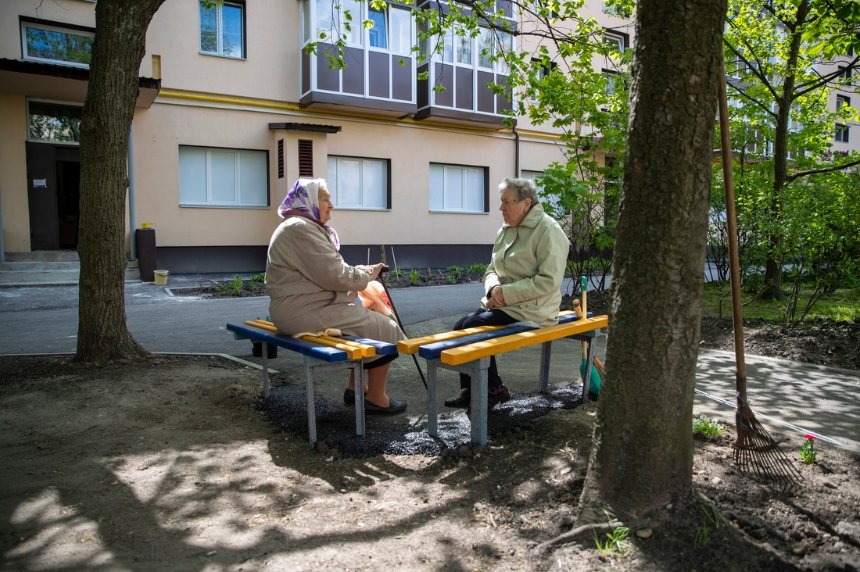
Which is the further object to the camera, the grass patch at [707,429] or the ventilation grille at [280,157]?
the ventilation grille at [280,157]

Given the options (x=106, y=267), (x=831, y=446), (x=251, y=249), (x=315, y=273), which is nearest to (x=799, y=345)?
(x=831, y=446)

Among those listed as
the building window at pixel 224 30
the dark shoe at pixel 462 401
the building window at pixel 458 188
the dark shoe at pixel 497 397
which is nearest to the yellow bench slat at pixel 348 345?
the dark shoe at pixel 462 401

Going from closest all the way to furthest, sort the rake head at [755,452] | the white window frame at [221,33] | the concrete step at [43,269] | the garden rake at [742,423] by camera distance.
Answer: the garden rake at [742,423], the rake head at [755,452], the concrete step at [43,269], the white window frame at [221,33]

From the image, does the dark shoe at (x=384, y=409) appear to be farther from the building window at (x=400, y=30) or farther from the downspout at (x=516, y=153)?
the downspout at (x=516, y=153)

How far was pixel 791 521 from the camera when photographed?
2631mm

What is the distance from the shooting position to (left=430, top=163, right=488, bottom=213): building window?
19.3m

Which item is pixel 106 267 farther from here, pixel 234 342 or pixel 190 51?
pixel 190 51

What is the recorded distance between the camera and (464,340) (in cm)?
406

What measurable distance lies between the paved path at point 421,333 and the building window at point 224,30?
606 centimetres

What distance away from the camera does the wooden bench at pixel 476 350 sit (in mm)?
3695

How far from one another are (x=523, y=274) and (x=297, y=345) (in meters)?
1.70

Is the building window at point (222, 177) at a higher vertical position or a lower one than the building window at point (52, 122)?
lower

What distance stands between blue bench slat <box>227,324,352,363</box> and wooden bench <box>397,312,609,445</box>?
0.38 metres

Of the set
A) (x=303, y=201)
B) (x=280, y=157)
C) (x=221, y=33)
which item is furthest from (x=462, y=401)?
(x=221, y=33)
